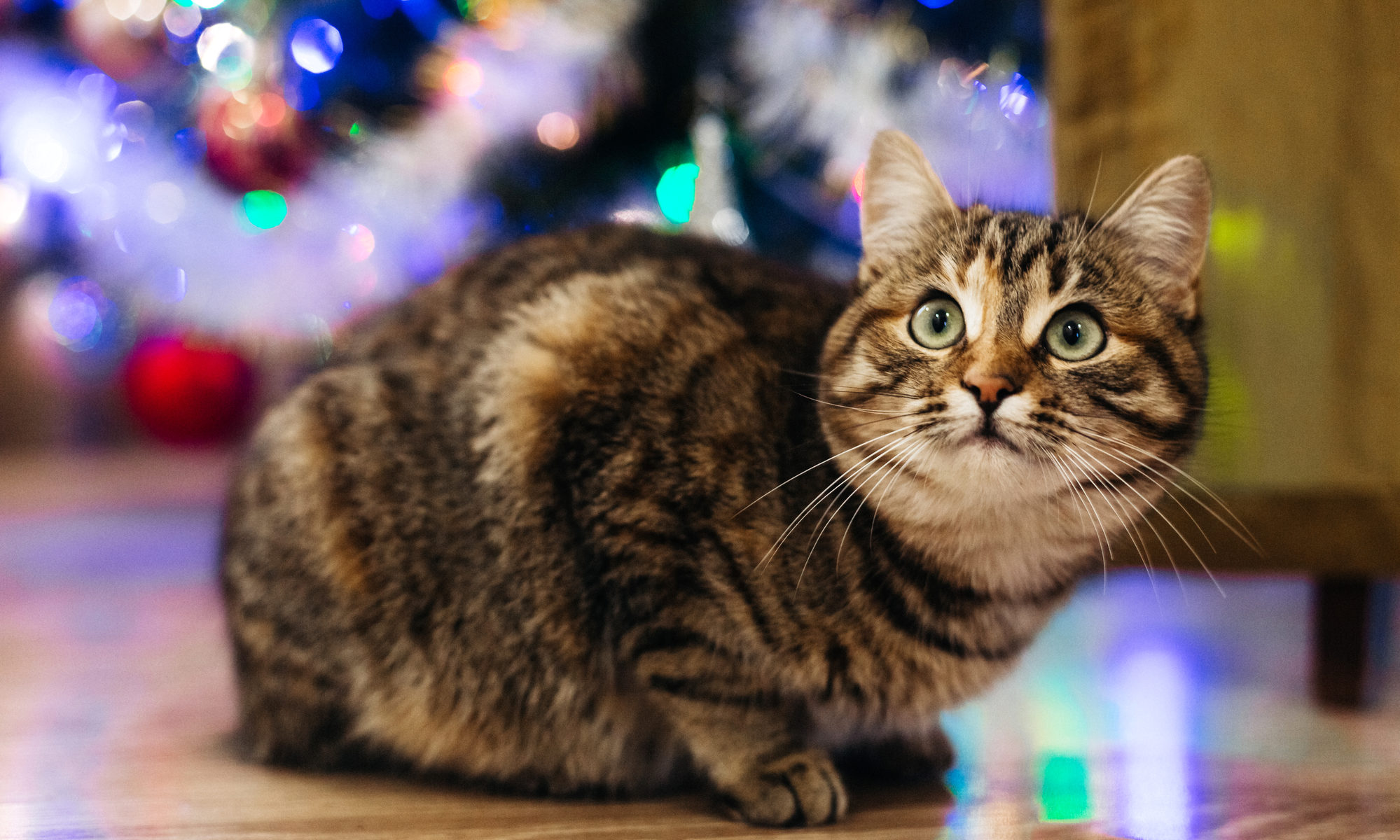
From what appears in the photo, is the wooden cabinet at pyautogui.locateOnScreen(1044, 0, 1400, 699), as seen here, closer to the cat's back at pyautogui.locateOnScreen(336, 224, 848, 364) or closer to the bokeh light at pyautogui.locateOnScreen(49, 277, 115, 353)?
the cat's back at pyautogui.locateOnScreen(336, 224, 848, 364)

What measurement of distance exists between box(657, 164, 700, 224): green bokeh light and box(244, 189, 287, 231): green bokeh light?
2.34 ft

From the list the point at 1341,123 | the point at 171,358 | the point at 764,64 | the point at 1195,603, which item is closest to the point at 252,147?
the point at 764,64

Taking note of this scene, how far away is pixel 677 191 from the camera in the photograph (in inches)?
75.2

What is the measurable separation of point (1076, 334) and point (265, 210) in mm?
1621

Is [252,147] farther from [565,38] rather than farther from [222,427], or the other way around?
[222,427]

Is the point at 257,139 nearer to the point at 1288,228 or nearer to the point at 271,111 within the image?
the point at 271,111

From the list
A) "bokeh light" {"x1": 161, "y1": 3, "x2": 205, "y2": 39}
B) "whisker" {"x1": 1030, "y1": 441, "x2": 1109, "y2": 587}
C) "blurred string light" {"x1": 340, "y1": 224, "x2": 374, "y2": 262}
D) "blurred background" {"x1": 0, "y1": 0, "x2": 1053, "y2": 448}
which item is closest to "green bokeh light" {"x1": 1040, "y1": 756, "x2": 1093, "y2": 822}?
"whisker" {"x1": 1030, "y1": 441, "x2": 1109, "y2": 587}

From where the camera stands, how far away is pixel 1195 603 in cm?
216

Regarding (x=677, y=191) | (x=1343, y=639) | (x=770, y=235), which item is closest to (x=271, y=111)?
(x=677, y=191)

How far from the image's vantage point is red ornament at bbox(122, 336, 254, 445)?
283 centimetres

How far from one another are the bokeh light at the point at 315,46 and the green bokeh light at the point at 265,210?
0.82 ft

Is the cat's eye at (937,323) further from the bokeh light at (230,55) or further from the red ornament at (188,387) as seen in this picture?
the red ornament at (188,387)

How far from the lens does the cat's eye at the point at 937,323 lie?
0.97 metres

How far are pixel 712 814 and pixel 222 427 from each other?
7.69 ft
